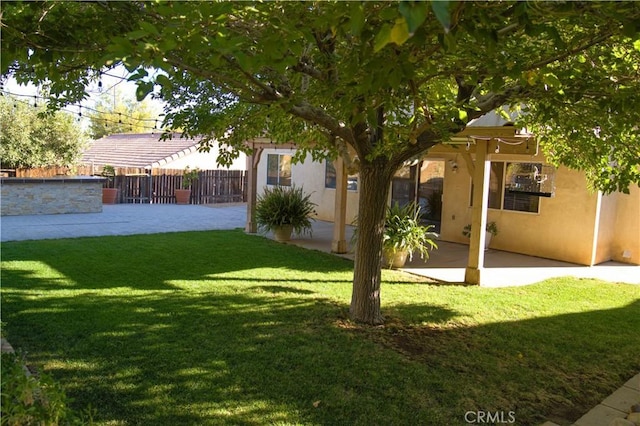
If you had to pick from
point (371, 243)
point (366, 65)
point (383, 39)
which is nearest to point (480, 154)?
point (371, 243)

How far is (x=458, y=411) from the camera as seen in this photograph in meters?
4.04

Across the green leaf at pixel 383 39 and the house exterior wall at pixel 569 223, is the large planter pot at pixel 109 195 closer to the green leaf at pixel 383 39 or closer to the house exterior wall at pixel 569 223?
the house exterior wall at pixel 569 223

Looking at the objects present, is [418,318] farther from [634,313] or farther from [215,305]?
[634,313]

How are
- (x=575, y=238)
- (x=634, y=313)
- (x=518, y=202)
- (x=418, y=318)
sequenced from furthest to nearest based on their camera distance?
(x=518, y=202) → (x=575, y=238) → (x=634, y=313) → (x=418, y=318)

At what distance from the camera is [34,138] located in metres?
18.7

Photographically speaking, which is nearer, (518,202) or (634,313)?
(634,313)

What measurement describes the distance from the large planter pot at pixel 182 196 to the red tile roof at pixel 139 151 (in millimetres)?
1944

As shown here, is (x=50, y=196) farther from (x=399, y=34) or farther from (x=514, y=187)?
(x=399, y=34)

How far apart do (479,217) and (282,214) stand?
4954mm

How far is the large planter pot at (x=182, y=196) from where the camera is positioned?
22641 mm

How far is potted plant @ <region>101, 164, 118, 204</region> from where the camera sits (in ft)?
67.9

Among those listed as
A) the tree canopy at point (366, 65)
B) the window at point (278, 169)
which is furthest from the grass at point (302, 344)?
the window at point (278, 169)

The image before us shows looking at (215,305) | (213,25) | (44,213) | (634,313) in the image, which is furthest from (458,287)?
(44,213)

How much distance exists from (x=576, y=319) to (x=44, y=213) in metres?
15.7
